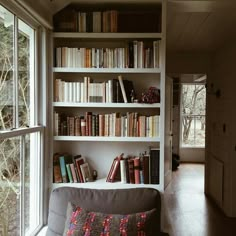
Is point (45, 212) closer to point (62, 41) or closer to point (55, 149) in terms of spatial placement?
point (55, 149)

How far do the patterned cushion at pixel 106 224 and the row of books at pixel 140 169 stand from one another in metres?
0.62

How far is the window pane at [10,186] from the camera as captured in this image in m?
2.07

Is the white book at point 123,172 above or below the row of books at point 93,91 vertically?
below

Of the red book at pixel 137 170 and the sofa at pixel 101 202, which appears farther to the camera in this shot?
the red book at pixel 137 170

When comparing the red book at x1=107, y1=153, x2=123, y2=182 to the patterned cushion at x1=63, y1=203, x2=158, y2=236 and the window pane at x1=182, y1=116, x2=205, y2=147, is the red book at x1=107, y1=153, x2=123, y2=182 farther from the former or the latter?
the window pane at x1=182, y1=116, x2=205, y2=147

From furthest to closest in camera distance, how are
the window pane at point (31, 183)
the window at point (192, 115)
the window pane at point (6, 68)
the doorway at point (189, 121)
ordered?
the window at point (192, 115) → the doorway at point (189, 121) → the window pane at point (31, 183) → the window pane at point (6, 68)

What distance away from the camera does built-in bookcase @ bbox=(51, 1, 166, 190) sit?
2793 mm

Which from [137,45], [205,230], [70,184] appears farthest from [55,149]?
[205,230]

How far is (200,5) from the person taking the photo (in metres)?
2.85

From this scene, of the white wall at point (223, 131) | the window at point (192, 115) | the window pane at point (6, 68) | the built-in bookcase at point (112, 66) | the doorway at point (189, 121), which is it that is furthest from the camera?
the window at point (192, 115)

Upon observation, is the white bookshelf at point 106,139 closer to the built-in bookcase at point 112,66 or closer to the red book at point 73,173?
the built-in bookcase at point 112,66

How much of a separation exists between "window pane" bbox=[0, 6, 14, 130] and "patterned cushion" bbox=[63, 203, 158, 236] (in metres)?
0.70

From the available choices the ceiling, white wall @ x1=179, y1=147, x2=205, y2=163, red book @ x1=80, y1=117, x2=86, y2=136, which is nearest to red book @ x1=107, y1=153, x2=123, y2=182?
red book @ x1=80, y1=117, x2=86, y2=136

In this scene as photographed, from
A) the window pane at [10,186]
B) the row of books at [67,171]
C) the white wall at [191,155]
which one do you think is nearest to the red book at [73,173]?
the row of books at [67,171]
